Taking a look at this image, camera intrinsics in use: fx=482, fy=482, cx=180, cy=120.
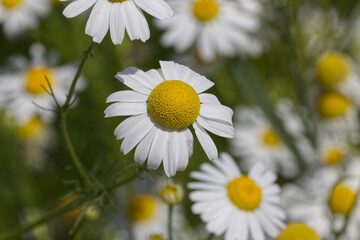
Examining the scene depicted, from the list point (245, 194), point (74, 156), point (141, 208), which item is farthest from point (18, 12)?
point (245, 194)

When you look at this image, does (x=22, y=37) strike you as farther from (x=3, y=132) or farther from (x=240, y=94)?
(x=240, y=94)

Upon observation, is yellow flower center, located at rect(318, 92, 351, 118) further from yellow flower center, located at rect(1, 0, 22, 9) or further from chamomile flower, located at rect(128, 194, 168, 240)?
yellow flower center, located at rect(1, 0, 22, 9)

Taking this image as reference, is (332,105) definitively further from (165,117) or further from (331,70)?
(165,117)

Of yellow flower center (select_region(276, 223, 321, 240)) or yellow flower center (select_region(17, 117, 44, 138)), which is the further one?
yellow flower center (select_region(17, 117, 44, 138))

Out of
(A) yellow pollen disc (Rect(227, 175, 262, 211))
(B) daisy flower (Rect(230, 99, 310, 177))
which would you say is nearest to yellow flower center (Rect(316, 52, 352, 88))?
(B) daisy flower (Rect(230, 99, 310, 177))

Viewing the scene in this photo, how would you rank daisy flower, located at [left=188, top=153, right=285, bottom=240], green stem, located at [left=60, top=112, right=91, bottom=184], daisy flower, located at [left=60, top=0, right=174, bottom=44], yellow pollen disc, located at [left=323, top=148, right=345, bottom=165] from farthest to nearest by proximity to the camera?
yellow pollen disc, located at [left=323, top=148, right=345, bottom=165] → daisy flower, located at [left=188, top=153, right=285, bottom=240] → green stem, located at [left=60, top=112, right=91, bottom=184] → daisy flower, located at [left=60, top=0, right=174, bottom=44]

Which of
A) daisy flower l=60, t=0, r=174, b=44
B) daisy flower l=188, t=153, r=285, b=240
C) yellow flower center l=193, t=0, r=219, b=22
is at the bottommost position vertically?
daisy flower l=188, t=153, r=285, b=240

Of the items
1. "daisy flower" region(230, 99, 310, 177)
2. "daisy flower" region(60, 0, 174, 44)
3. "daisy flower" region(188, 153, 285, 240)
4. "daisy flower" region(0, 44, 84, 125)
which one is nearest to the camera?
"daisy flower" region(60, 0, 174, 44)

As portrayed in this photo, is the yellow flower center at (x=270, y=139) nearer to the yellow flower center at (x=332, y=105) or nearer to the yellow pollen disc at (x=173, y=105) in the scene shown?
the yellow flower center at (x=332, y=105)
